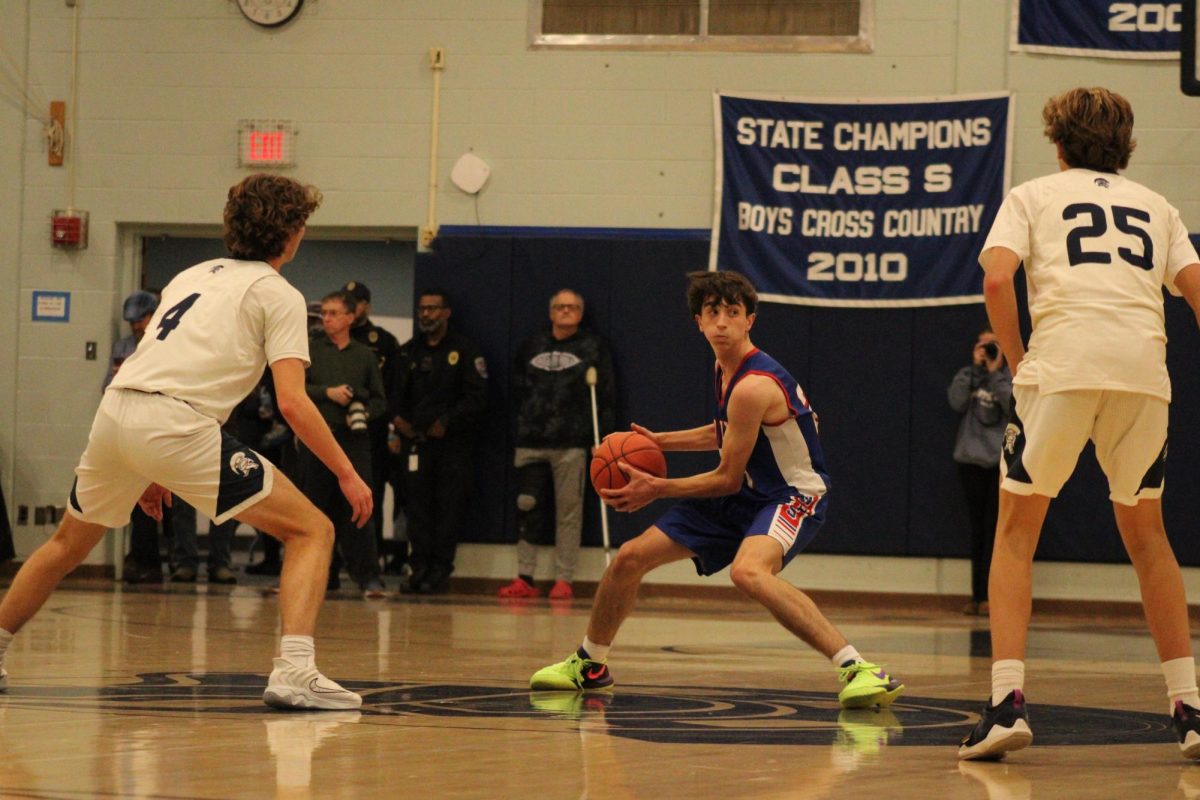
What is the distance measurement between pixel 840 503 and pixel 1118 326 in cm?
770

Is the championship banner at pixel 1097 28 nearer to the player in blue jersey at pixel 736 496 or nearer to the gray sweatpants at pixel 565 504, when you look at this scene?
the gray sweatpants at pixel 565 504

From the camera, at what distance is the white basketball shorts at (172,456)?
195 inches

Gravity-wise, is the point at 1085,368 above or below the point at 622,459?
above

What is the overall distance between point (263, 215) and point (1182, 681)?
307 centimetres

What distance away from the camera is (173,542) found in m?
12.2

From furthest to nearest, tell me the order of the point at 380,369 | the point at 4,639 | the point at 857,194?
the point at 857,194 < the point at 380,369 < the point at 4,639

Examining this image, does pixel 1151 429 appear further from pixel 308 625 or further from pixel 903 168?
pixel 903 168

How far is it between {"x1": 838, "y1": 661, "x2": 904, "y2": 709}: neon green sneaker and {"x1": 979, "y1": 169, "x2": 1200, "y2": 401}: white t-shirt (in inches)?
55.8

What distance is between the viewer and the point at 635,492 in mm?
5570

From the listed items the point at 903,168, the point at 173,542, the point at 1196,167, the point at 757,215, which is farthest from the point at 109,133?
the point at 1196,167

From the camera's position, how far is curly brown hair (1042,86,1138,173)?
14.9 ft

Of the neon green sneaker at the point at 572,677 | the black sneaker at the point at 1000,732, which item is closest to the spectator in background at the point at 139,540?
the neon green sneaker at the point at 572,677

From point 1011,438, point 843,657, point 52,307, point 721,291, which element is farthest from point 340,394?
point 1011,438

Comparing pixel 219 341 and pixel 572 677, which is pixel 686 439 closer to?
pixel 572 677
